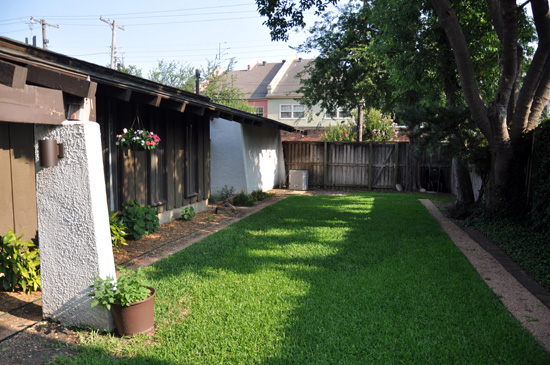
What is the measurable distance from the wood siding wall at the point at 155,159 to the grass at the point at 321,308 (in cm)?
173

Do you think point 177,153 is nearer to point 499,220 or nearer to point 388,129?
point 499,220

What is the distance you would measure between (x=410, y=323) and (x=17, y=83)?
3751mm

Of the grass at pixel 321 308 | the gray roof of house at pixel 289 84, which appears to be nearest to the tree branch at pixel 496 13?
the grass at pixel 321 308

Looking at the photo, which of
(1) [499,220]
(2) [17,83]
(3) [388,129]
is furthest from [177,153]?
(3) [388,129]

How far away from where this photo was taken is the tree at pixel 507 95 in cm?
732

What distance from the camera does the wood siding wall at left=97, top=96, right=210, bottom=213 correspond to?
21.8 ft

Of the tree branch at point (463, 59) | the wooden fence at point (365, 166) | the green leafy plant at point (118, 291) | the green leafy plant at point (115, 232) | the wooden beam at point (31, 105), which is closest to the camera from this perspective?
the wooden beam at point (31, 105)

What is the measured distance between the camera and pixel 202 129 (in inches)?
407

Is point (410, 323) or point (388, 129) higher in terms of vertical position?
point (388, 129)

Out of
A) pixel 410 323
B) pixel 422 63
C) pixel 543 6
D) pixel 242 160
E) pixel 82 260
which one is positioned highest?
pixel 543 6

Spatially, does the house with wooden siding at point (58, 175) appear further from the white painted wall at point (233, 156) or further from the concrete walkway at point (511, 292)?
the white painted wall at point (233, 156)

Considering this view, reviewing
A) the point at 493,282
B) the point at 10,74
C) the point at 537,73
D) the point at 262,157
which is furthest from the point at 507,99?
the point at 262,157

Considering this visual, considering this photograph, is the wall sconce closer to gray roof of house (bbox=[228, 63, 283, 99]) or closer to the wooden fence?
the wooden fence

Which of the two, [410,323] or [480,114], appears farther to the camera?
[480,114]
